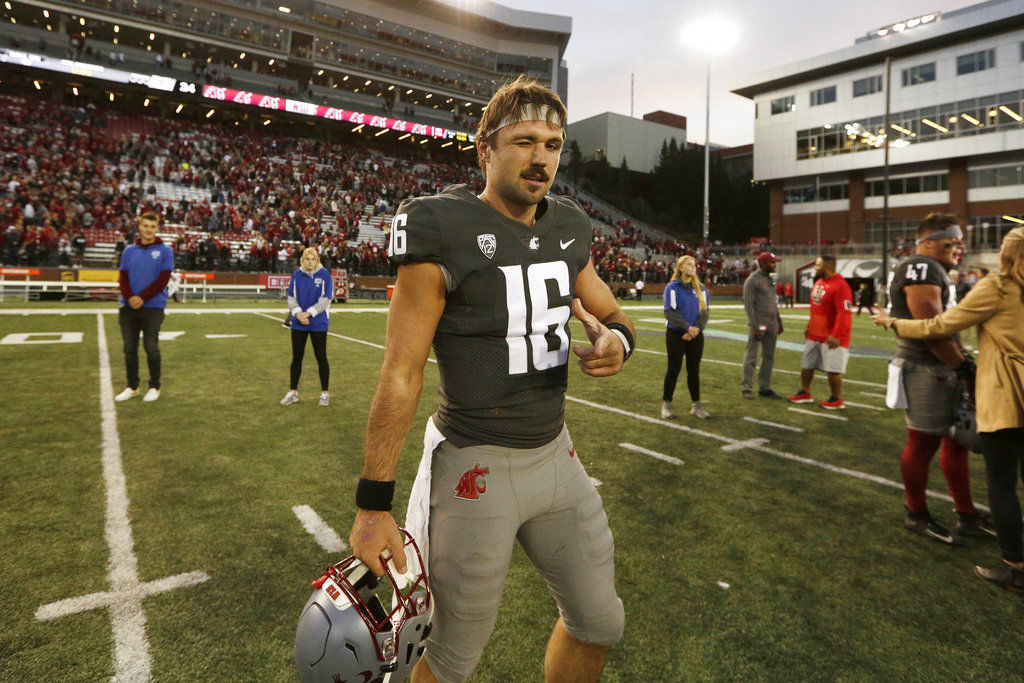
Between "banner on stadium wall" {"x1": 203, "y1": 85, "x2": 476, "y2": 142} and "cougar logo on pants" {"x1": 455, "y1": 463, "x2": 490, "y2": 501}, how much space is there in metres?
46.6

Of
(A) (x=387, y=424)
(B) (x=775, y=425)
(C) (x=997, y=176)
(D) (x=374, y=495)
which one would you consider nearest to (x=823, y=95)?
(C) (x=997, y=176)

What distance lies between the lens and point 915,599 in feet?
10.4

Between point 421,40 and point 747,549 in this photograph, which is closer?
point 747,549

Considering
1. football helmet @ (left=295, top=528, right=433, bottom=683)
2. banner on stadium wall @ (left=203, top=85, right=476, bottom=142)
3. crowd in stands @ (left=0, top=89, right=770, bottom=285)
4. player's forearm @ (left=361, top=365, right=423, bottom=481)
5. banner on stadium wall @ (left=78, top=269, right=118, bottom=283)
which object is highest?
banner on stadium wall @ (left=203, top=85, right=476, bottom=142)

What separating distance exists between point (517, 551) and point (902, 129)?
52285 millimetres

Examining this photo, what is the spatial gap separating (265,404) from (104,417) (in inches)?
64.6

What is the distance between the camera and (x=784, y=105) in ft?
162

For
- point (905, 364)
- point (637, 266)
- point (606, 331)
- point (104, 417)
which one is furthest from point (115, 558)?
point (637, 266)

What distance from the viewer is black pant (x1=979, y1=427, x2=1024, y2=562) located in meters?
3.16

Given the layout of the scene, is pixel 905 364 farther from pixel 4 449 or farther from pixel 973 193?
pixel 973 193

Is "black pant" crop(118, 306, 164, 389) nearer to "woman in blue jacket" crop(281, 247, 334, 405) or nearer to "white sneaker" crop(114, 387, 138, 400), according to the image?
"white sneaker" crop(114, 387, 138, 400)

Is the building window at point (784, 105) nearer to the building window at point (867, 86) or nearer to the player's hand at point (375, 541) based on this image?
the building window at point (867, 86)

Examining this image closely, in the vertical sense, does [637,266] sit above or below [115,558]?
above

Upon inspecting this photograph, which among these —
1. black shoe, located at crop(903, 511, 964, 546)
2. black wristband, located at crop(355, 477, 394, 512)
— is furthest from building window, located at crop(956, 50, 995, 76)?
black wristband, located at crop(355, 477, 394, 512)
